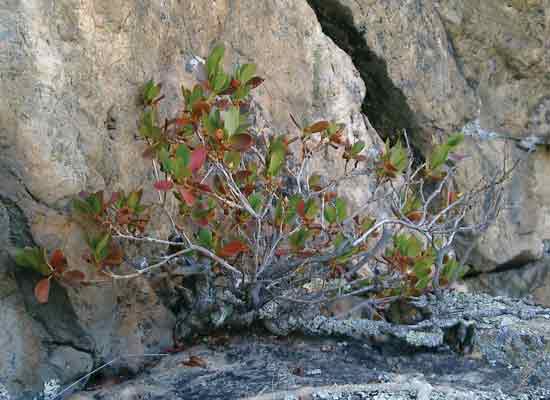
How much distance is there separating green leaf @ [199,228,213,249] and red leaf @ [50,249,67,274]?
1.52 feet

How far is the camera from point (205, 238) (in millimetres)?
2338

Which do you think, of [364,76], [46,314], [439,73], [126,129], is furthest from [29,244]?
[439,73]

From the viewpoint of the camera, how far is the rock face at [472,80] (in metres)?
3.86

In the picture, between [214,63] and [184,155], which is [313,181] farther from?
[184,155]

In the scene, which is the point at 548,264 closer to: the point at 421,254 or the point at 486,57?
the point at 486,57

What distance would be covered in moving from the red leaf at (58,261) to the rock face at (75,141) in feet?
0.41

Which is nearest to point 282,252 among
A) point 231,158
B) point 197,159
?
point 231,158

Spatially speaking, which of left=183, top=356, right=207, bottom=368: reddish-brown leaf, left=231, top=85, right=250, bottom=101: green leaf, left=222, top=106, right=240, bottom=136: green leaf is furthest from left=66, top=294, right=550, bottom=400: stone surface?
left=231, top=85, right=250, bottom=101: green leaf

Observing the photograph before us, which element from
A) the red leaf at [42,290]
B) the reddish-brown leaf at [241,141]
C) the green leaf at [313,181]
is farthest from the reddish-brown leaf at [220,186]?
the red leaf at [42,290]

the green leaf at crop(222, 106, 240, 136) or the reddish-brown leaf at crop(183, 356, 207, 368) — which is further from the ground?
the green leaf at crop(222, 106, 240, 136)

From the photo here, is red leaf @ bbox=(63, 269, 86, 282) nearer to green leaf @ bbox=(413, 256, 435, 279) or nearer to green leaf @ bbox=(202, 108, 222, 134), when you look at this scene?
green leaf @ bbox=(202, 108, 222, 134)

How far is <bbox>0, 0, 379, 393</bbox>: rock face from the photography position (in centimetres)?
214

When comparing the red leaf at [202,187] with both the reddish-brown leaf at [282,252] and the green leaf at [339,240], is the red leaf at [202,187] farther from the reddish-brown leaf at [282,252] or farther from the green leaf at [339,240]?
the green leaf at [339,240]

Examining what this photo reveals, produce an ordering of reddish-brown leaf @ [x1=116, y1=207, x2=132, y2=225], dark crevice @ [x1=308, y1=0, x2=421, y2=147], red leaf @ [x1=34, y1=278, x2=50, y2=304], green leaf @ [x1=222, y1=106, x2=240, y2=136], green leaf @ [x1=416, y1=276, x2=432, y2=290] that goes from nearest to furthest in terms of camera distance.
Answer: red leaf @ [x1=34, y1=278, x2=50, y2=304] < green leaf @ [x1=222, y1=106, x2=240, y2=136] < reddish-brown leaf @ [x1=116, y1=207, x2=132, y2=225] < green leaf @ [x1=416, y1=276, x2=432, y2=290] < dark crevice @ [x1=308, y1=0, x2=421, y2=147]
